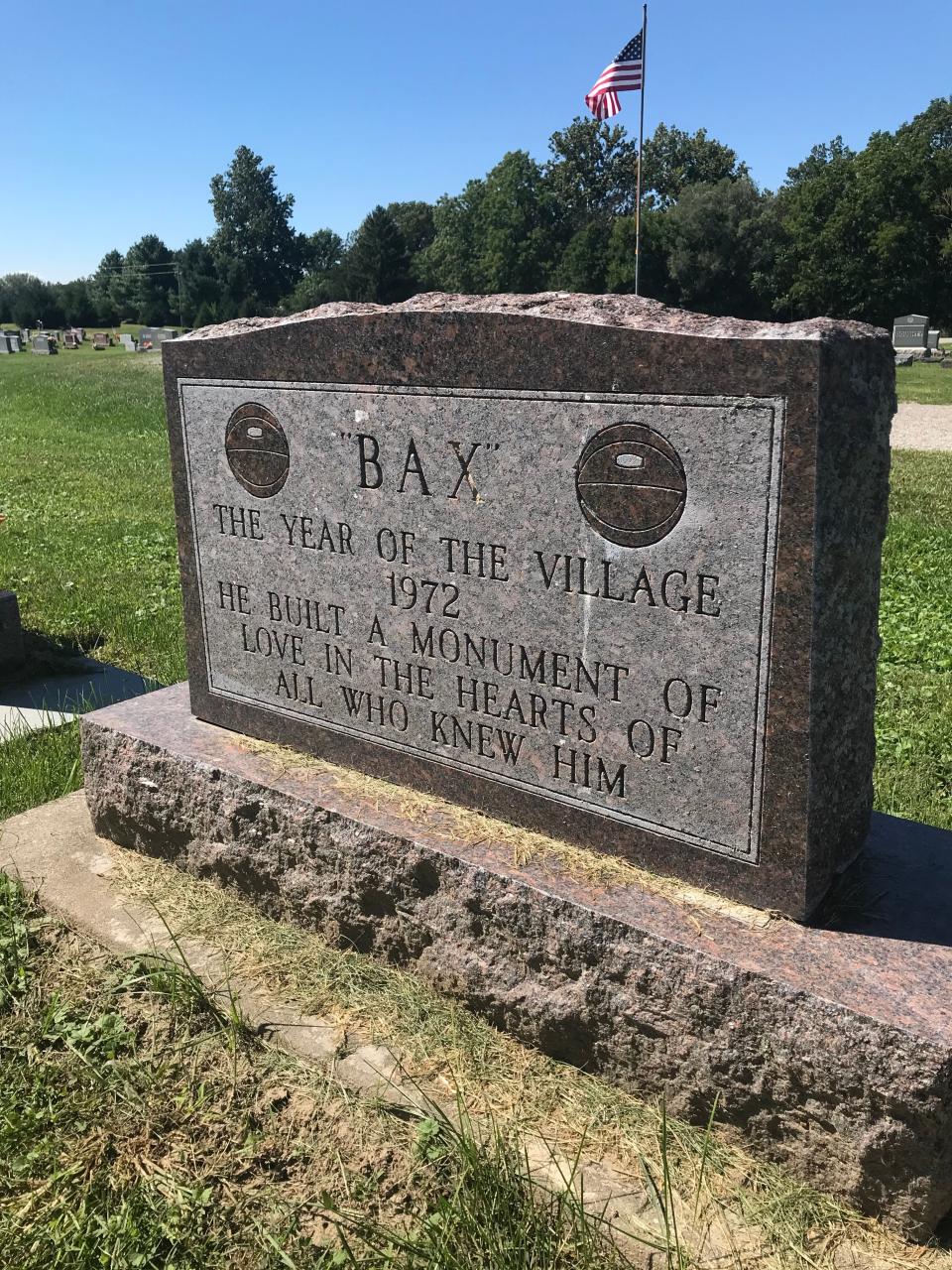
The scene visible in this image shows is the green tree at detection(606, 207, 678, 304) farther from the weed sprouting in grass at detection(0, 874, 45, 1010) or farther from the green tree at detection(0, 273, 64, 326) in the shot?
the weed sprouting in grass at detection(0, 874, 45, 1010)

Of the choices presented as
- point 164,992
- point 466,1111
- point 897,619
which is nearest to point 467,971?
point 466,1111

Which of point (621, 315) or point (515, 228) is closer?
point (621, 315)

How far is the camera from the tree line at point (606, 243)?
48188 millimetres

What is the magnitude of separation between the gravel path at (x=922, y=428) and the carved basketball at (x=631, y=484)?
1150cm

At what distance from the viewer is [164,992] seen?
2.82m

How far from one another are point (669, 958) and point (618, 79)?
90.5 ft

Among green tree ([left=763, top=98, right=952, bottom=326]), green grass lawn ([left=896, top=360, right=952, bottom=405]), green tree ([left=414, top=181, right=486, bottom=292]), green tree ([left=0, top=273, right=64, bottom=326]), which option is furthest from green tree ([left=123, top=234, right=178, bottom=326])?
green grass lawn ([left=896, top=360, right=952, bottom=405])

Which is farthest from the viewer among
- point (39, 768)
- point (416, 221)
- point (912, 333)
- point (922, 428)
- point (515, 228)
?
point (416, 221)

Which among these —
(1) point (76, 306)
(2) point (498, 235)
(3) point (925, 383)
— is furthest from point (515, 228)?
(3) point (925, 383)

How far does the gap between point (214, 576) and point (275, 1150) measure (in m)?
1.92

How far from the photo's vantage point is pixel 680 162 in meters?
73.6

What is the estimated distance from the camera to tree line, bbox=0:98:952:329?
48188mm

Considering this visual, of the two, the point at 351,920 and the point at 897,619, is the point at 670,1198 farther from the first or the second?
the point at 897,619

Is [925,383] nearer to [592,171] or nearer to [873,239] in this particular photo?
[873,239]
